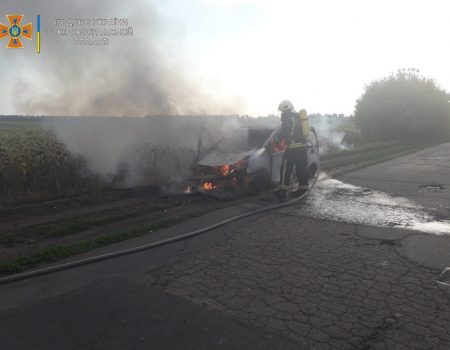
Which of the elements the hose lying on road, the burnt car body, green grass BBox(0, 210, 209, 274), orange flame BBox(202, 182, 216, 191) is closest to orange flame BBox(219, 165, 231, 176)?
the burnt car body

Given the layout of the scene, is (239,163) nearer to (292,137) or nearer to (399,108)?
(292,137)

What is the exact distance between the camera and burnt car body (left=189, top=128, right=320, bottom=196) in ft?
27.8

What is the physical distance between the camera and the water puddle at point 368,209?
6.38 meters

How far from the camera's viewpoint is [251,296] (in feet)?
12.2

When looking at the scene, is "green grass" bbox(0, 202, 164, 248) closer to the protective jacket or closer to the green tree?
the protective jacket

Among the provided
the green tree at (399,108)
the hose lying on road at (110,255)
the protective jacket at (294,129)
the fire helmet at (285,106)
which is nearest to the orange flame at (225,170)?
the protective jacket at (294,129)

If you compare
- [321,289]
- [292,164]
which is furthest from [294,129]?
[321,289]

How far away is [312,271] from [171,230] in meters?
2.66

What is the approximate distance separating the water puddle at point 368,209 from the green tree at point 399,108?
912 inches

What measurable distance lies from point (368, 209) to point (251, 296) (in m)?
4.64

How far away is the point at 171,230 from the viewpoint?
20.1 feet

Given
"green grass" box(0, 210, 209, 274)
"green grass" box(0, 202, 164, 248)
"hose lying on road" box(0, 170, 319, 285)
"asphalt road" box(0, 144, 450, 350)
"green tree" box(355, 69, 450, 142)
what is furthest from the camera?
"green tree" box(355, 69, 450, 142)

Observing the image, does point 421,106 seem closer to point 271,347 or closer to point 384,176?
point 384,176

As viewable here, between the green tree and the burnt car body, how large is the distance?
23231 millimetres
